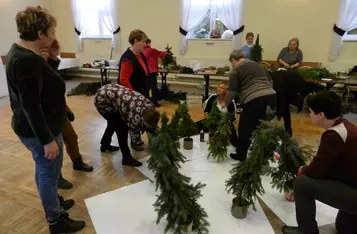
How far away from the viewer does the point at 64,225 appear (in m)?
1.79

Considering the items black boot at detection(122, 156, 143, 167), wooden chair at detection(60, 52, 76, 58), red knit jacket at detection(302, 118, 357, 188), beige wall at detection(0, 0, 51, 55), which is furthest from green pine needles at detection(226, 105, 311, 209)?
wooden chair at detection(60, 52, 76, 58)

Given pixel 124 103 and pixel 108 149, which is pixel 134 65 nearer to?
pixel 124 103

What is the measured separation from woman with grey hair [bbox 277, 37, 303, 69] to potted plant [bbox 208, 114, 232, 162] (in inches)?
141

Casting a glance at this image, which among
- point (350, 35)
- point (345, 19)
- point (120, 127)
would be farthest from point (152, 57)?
point (350, 35)

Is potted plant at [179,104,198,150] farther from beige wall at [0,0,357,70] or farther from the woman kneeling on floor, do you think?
beige wall at [0,0,357,70]

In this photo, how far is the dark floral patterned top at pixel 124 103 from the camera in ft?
7.61

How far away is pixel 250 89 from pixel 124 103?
1213 mm

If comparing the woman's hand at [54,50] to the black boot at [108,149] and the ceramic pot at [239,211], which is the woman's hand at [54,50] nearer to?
the black boot at [108,149]

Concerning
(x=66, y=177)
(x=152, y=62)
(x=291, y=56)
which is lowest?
(x=66, y=177)

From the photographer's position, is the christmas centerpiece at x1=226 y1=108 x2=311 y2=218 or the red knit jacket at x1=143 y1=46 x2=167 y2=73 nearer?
the christmas centerpiece at x1=226 y1=108 x2=311 y2=218

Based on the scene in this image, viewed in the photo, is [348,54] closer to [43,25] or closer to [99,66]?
[99,66]

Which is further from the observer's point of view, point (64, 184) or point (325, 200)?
point (64, 184)

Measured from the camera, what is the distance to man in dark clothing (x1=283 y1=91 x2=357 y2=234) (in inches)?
58.9

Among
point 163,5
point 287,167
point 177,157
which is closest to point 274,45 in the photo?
point 163,5
